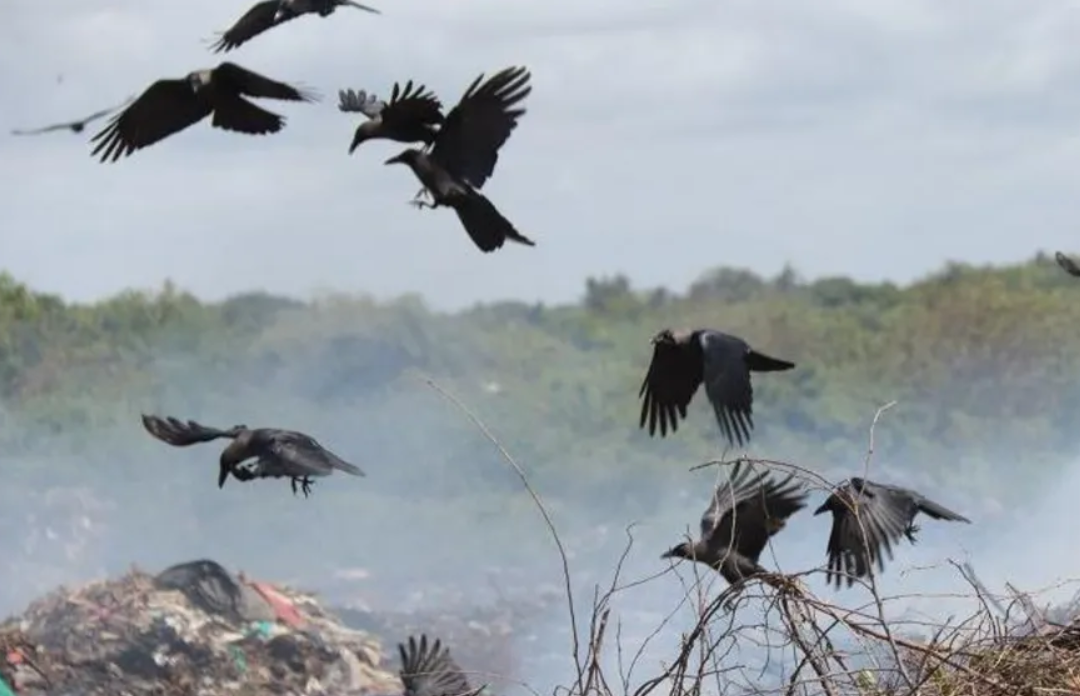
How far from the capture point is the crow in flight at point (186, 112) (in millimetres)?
10477

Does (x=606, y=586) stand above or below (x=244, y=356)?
below

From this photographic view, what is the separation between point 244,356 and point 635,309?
403 cm

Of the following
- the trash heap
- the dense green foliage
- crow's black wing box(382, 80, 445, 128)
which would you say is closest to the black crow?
crow's black wing box(382, 80, 445, 128)

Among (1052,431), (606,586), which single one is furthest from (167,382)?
(1052,431)

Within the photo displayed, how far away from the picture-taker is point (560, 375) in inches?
Result: 997

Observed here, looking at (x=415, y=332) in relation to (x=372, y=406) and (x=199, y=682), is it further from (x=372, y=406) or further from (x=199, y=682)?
(x=199, y=682)

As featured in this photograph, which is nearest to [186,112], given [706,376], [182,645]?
[706,376]

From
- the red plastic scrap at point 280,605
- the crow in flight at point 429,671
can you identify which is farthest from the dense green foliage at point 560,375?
the crow in flight at point 429,671

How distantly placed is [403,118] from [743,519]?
6.26 ft

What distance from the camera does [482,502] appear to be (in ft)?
77.9

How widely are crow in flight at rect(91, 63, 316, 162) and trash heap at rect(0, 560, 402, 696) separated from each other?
4782mm

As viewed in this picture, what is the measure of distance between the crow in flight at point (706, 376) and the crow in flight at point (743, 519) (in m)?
0.20

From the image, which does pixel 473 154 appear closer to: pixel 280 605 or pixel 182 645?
pixel 182 645

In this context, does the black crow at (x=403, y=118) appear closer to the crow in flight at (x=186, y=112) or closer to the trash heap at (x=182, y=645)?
the crow in flight at (x=186, y=112)
